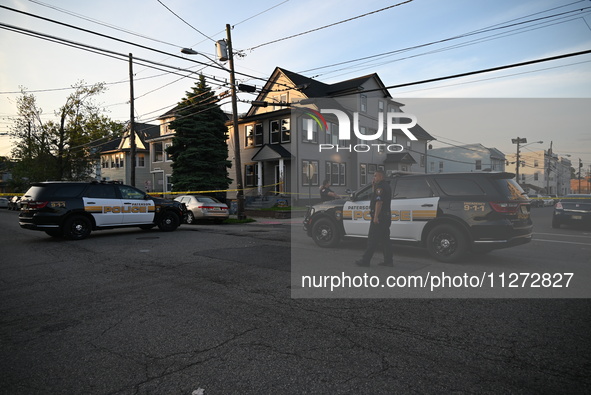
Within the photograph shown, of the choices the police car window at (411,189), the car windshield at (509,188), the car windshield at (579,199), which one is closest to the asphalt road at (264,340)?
the car windshield at (509,188)

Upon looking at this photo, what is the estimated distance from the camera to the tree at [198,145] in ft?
87.2

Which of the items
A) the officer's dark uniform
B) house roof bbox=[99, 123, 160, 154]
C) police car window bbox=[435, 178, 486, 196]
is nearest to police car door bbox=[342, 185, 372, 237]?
the officer's dark uniform

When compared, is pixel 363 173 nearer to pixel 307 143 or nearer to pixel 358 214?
pixel 307 143

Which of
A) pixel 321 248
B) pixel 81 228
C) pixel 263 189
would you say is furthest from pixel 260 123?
pixel 321 248

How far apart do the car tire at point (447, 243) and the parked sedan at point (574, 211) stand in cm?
1094

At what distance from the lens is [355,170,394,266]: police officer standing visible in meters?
6.90

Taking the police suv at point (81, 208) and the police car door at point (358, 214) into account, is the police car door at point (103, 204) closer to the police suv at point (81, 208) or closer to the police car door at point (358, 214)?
the police suv at point (81, 208)

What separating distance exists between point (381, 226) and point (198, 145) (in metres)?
22.5

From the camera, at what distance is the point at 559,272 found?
6668 millimetres

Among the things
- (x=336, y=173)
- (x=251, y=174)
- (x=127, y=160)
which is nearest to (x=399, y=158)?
(x=336, y=173)

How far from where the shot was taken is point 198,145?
2708cm

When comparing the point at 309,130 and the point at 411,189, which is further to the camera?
the point at 309,130

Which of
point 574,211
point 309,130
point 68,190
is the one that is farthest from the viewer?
point 309,130

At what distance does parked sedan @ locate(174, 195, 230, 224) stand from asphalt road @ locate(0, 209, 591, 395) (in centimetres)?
1061
